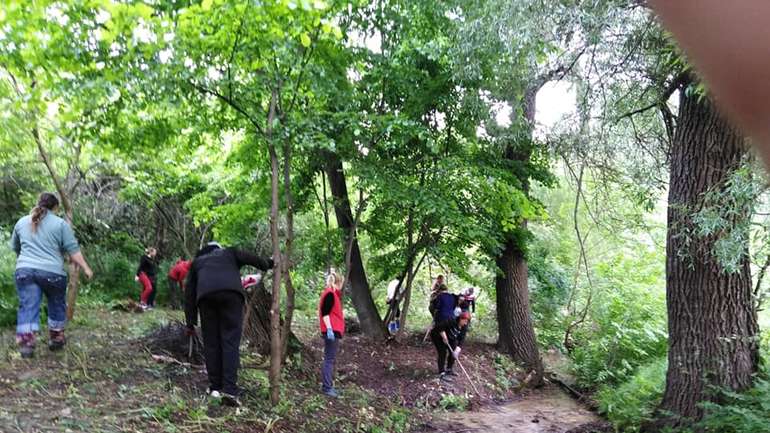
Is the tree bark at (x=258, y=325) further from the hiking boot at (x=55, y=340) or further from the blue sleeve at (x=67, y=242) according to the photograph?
the blue sleeve at (x=67, y=242)

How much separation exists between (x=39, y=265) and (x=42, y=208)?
0.59m

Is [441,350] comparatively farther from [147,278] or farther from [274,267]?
[147,278]

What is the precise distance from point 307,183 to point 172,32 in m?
5.11

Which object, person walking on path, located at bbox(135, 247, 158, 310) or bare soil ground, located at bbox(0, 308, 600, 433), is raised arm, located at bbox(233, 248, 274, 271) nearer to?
bare soil ground, located at bbox(0, 308, 600, 433)

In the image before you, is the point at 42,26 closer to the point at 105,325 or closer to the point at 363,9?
the point at 363,9

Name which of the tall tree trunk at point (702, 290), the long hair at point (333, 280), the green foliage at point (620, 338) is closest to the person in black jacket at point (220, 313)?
the long hair at point (333, 280)

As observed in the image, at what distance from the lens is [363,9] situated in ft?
23.0

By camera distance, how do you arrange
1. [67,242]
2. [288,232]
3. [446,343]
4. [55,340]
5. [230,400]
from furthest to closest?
[446,343]
[288,232]
[55,340]
[67,242]
[230,400]

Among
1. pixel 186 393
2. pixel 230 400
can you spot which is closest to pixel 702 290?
pixel 230 400

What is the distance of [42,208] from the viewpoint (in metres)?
5.85

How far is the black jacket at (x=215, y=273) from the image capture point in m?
5.57

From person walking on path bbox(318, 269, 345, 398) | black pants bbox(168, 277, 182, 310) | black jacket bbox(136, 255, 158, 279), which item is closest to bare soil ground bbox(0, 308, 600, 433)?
person walking on path bbox(318, 269, 345, 398)

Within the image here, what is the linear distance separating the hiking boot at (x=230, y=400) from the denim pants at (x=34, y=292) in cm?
207

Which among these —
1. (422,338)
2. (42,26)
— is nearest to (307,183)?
(422,338)
